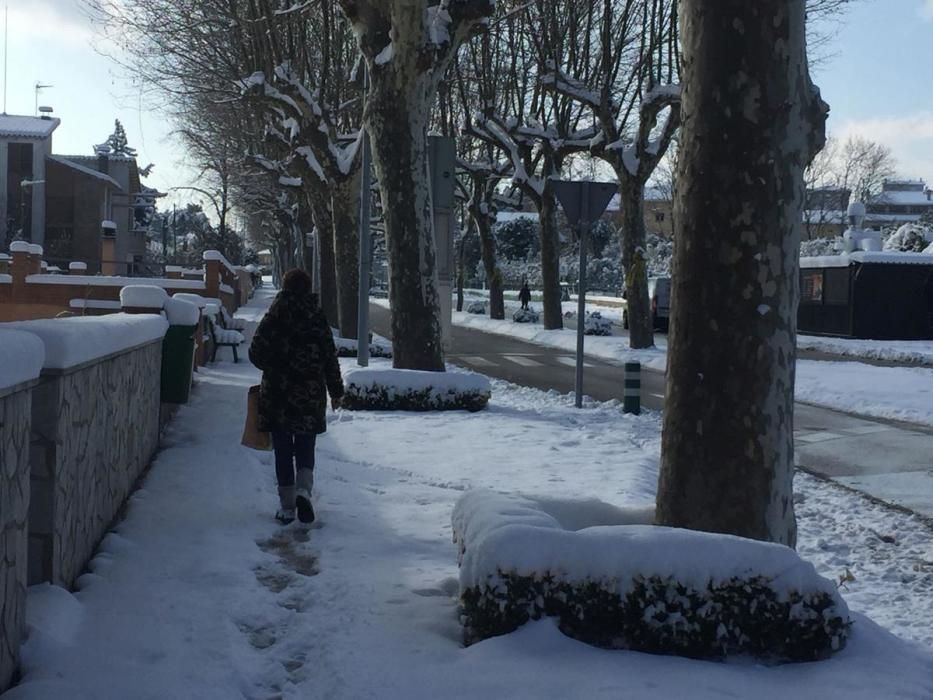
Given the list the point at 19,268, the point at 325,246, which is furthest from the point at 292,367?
the point at 19,268

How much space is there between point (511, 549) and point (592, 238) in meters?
69.6

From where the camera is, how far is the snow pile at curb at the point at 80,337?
14.9 feet

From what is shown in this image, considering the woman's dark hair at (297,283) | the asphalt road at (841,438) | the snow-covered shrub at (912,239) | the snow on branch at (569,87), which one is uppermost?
the snow on branch at (569,87)

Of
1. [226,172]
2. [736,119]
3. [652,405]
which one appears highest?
[226,172]

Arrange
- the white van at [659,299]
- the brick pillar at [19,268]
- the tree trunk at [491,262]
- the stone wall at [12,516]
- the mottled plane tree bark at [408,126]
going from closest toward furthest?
1. the stone wall at [12,516]
2. the mottled plane tree bark at [408,126]
3. the brick pillar at [19,268]
4. the white van at [659,299]
5. the tree trunk at [491,262]

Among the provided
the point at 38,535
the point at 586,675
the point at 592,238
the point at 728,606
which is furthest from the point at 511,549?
the point at 592,238

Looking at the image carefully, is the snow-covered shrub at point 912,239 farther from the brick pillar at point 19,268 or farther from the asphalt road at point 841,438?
the brick pillar at point 19,268

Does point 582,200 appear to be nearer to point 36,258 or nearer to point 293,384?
point 293,384

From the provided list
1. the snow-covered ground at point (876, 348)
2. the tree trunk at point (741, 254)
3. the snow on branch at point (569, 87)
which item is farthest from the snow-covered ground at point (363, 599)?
the snow-covered ground at point (876, 348)

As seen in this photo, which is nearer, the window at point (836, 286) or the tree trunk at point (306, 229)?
the window at point (836, 286)

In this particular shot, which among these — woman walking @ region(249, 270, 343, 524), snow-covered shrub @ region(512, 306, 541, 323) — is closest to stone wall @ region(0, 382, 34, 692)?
woman walking @ region(249, 270, 343, 524)

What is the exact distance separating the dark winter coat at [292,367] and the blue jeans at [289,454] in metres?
0.09

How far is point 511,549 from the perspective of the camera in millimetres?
4441

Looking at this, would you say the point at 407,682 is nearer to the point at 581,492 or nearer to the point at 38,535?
the point at 38,535
